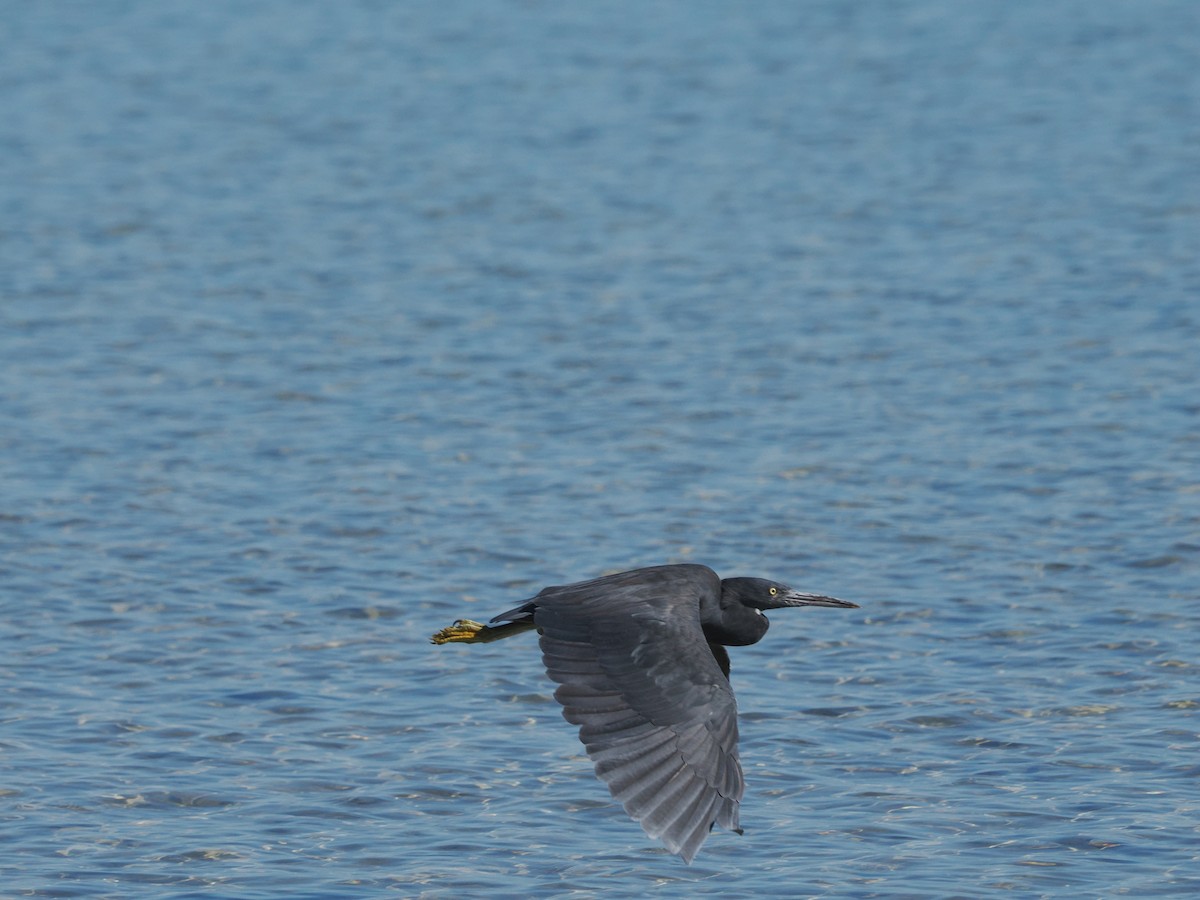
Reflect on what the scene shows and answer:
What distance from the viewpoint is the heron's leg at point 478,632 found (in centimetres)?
887

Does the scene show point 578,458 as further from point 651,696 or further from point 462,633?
point 651,696

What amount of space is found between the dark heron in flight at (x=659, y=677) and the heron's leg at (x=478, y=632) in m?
0.02

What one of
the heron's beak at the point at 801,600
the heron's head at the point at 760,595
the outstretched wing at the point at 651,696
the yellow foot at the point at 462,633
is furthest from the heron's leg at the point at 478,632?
the heron's beak at the point at 801,600

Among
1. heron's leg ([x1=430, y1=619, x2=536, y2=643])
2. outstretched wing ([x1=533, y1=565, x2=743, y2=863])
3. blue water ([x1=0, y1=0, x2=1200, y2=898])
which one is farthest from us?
blue water ([x1=0, y1=0, x2=1200, y2=898])

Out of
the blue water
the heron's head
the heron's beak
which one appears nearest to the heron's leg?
the blue water

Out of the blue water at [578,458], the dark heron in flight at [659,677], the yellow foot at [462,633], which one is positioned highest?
the dark heron in flight at [659,677]

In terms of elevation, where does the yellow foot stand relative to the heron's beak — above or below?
below

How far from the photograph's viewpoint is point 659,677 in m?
7.72

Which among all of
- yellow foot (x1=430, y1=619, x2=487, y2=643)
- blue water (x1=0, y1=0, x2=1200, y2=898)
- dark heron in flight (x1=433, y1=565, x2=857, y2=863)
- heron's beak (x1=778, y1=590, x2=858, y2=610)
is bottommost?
blue water (x1=0, y1=0, x2=1200, y2=898)

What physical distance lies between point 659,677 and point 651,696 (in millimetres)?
122

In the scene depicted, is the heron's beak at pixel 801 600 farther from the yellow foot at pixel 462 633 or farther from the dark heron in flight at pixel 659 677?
the yellow foot at pixel 462 633

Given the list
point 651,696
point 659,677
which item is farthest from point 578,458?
point 651,696

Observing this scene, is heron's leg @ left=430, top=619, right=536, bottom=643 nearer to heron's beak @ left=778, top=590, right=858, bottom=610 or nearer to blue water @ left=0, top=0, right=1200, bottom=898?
blue water @ left=0, top=0, right=1200, bottom=898

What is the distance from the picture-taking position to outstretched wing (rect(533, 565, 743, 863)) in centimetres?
711
